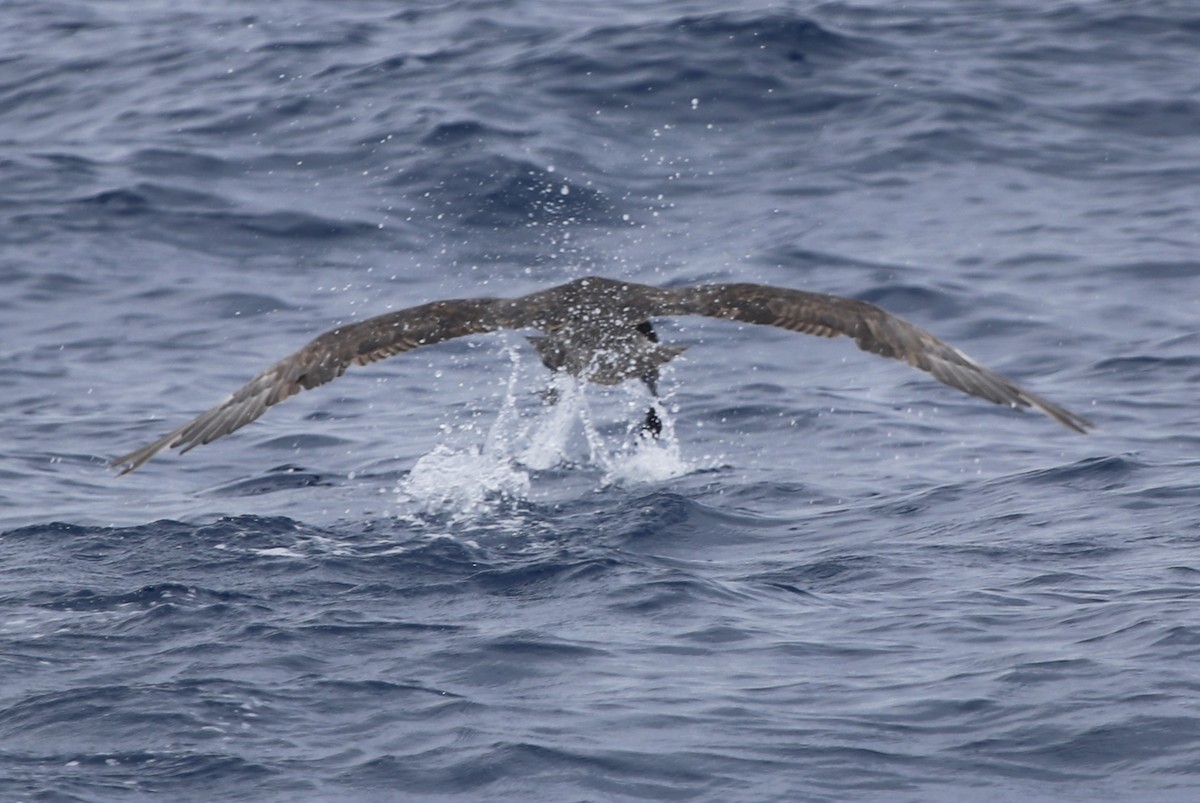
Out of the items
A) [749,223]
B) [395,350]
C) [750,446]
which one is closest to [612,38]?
[749,223]

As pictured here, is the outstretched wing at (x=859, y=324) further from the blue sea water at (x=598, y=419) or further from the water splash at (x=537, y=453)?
the water splash at (x=537, y=453)

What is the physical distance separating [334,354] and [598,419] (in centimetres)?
274

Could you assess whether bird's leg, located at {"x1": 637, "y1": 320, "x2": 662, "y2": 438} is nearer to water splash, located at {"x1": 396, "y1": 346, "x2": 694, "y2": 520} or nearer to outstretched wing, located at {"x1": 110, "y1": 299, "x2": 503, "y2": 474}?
→ water splash, located at {"x1": 396, "y1": 346, "x2": 694, "y2": 520}

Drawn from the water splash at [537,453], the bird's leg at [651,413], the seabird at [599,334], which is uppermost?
the seabird at [599,334]

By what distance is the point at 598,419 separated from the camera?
12.2m

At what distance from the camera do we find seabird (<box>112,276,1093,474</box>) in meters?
9.62

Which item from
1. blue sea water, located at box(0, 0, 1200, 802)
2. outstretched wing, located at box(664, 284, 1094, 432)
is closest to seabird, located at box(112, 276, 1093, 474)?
outstretched wing, located at box(664, 284, 1094, 432)

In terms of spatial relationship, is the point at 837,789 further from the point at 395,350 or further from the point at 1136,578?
the point at 395,350

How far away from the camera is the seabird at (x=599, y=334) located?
9.62 meters

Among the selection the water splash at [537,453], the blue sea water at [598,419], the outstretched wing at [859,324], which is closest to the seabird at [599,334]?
the outstretched wing at [859,324]

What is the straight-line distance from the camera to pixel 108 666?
7.96 metres

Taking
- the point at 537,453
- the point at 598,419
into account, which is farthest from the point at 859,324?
the point at 598,419

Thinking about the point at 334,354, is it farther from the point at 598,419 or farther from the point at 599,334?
the point at 598,419

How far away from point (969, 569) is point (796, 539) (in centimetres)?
108
